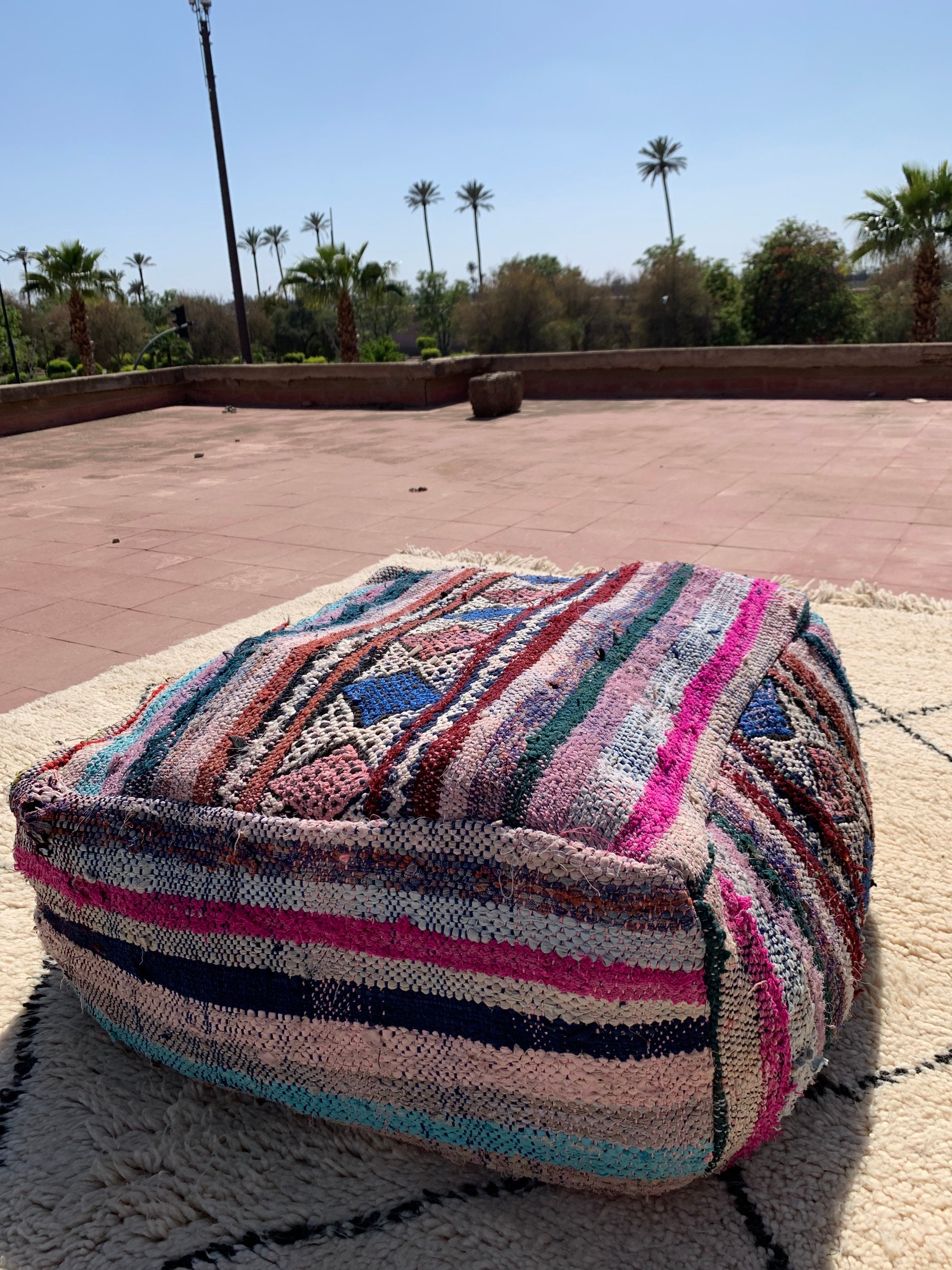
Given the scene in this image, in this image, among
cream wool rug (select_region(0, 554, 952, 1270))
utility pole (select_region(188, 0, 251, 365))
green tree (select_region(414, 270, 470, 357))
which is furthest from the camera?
green tree (select_region(414, 270, 470, 357))

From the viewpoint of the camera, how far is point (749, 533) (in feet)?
14.7

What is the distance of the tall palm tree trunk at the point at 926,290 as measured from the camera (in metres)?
14.9

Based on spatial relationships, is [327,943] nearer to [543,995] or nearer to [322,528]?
[543,995]

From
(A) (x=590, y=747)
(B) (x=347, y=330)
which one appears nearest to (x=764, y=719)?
(A) (x=590, y=747)

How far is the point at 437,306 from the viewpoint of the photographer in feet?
152

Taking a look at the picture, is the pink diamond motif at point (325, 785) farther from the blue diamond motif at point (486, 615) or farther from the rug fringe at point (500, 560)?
the rug fringe at point (500, 560)

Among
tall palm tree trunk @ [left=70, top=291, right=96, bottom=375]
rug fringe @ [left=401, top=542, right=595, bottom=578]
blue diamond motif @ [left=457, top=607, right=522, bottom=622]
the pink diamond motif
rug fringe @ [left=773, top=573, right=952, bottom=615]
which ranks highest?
tall palm tree trunk @ [left=70, top=291, right=96, bottom=375]

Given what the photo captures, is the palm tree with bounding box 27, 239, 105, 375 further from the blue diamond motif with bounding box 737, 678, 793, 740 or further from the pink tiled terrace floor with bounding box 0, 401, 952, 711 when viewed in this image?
the blue diamond motif with bounding box 737, 678, 793, 740

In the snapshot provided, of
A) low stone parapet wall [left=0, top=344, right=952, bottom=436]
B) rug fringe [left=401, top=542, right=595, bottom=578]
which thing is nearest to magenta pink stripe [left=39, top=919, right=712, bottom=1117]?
rug fringe [left=401, top=542, right=595, bottom=578]

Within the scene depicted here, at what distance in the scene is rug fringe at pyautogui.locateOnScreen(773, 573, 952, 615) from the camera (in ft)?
10.9

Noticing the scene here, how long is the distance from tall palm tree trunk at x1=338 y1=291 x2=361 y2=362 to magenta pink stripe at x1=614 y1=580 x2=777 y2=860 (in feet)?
53.4

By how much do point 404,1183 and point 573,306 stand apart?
3547cm

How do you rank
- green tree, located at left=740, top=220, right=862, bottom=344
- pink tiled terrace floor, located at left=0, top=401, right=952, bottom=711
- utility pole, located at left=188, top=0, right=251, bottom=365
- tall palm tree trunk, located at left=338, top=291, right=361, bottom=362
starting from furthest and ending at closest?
green tree, located at left=740, top=220, right=862, bottom=344 < tall palm tree trunk, located at left=338, top=291, right=361, bottom=362 < utility pole, located at left=188, top=0, right=251, bottom=365 < pink tiled terrace floor, located at left=0, top=401, right=952, bottom=711

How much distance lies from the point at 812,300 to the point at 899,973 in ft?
93.4
